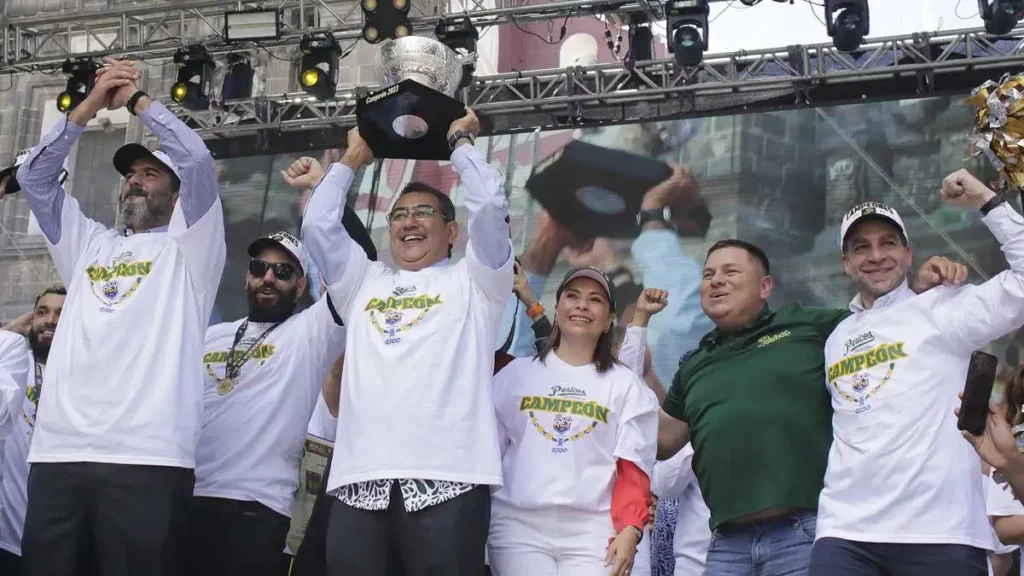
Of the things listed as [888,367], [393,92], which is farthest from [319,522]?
[888,367]

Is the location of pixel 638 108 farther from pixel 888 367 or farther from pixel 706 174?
pixel 888 367

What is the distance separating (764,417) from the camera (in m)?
3.74

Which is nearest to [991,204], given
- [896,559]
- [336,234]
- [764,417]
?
[764,417]

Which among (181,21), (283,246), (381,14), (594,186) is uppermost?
(181,21)

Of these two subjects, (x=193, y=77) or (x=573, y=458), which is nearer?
(x=573, y=458)

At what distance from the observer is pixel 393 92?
12.5 feet


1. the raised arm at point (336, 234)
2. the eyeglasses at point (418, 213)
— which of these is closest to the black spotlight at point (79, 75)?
the raised arm at point (336, 234)

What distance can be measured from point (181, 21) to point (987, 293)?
7.15m

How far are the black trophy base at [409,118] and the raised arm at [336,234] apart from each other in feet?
0.29

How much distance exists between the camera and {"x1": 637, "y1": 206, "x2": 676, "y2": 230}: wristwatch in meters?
8.81

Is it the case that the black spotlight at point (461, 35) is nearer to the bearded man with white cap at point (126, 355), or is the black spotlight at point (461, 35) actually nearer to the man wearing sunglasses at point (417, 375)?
the bearded man with white cap at point (126, 355)

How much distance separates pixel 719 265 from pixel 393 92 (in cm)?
133

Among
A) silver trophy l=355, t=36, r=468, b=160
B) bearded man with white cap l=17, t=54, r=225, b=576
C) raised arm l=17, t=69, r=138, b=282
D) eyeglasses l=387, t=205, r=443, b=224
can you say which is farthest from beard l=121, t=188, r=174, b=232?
eyeglasses l=387, t=205, r=443, b=224

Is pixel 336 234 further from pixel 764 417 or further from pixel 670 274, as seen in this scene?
pixel 670 274
